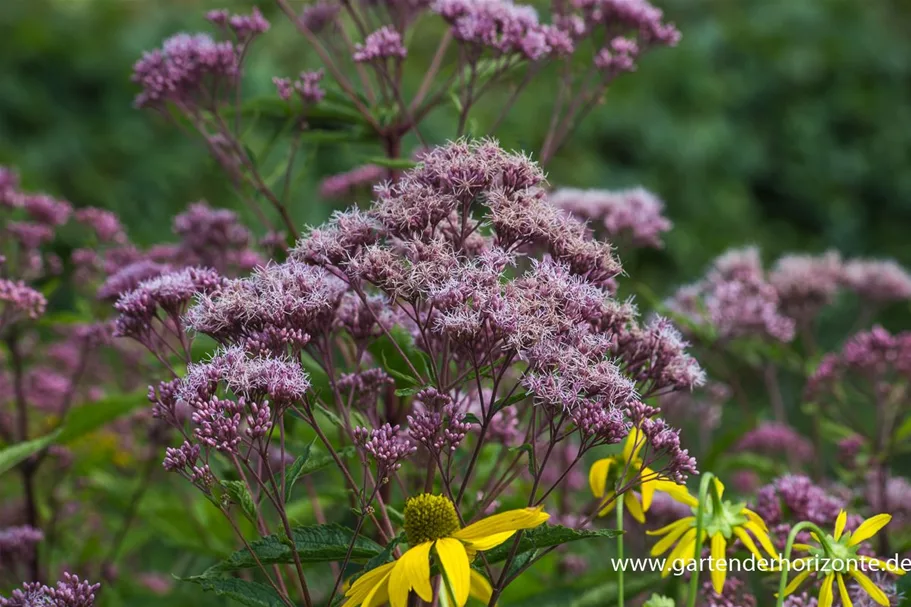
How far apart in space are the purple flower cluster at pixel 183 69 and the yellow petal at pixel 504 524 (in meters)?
0.89

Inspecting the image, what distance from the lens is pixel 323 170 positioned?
14.0 ft

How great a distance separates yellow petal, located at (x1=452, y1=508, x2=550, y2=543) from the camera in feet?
3.28

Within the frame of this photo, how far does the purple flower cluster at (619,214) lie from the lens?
1741mm

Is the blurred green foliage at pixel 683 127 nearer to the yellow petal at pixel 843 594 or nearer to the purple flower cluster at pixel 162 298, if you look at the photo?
the purple flower cluster at pixel 162 298

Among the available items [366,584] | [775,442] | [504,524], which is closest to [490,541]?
[504,524]

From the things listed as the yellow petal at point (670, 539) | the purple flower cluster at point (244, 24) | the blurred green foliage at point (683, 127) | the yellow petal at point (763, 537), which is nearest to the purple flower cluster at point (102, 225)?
the purple flower cluster at point (244, 24)

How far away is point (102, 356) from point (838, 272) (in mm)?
1951

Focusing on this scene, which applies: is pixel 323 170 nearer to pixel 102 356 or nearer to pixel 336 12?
pixel 102 356

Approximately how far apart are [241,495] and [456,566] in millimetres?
242

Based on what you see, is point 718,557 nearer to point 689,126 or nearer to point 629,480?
point 629,480

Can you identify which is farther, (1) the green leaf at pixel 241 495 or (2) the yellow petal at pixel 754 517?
(2) the yellow petal at pixel 754 517

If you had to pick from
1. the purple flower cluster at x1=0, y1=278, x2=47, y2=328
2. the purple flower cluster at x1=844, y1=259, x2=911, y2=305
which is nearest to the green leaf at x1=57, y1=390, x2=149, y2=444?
the purple flower cluster at x1=0, y1=278, x2=47, y2=328

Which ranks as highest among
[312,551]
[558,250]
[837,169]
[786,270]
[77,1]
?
[77,1]

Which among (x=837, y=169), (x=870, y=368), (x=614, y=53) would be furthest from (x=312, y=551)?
(x=837, y=169)
